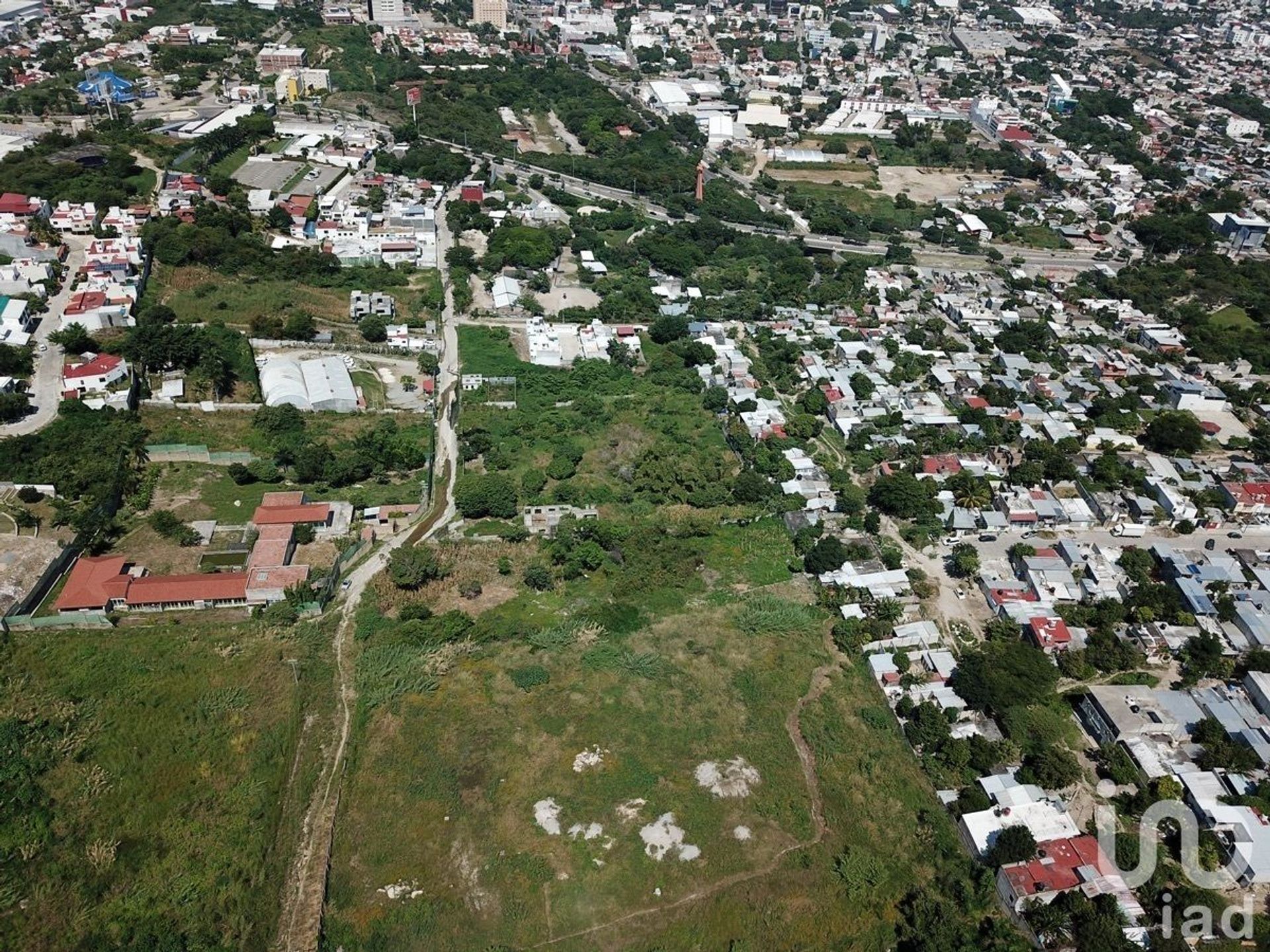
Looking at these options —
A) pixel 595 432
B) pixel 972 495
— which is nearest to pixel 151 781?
pixel 595 432

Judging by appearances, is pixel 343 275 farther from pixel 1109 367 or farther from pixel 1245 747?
pixel 1245 747

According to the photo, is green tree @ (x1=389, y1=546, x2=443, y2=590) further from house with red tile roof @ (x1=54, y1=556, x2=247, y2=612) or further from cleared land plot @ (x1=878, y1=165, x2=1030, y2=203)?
cleared land plot @ (x1=878, y1=165, x2=1030, y2=203)

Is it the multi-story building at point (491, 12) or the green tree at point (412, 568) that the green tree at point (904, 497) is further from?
the multi-story building at point (491, 12)

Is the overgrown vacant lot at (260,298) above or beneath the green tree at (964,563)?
beneath

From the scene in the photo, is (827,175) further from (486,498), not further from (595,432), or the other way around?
(486,498)

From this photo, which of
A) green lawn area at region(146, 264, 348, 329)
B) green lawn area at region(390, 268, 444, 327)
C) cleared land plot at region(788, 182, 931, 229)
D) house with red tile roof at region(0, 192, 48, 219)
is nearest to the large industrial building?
green lawn area at region(146, 264, 348, 329)

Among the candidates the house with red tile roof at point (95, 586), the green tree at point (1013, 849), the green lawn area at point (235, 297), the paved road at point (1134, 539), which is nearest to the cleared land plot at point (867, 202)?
the paved road at point (1134, 539)
